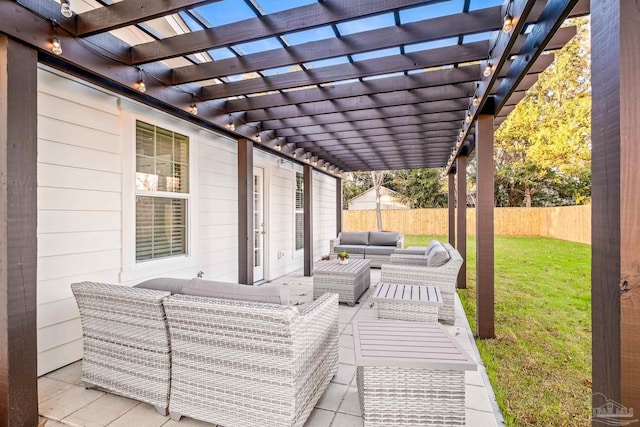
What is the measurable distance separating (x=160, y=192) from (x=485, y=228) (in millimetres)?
3807

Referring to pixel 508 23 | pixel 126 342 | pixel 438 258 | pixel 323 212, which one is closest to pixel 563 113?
pixel 323 212

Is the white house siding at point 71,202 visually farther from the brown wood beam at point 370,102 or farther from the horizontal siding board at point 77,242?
the brown wood beam at point 370,102

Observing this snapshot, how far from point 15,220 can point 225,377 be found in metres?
1.62

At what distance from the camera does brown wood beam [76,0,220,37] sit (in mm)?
1998

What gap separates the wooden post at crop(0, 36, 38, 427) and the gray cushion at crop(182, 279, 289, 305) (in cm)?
95

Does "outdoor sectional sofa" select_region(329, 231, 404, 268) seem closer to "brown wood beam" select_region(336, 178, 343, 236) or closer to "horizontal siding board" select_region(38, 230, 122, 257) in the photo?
"brown wood beam" select_region(336, 178, 343, 236)

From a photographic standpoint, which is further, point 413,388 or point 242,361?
point 242,361

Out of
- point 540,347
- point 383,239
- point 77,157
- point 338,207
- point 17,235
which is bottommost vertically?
point 540,347

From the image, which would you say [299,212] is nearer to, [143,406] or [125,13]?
[143,406]

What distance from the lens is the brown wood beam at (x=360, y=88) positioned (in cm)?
311

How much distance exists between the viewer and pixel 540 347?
3.28m

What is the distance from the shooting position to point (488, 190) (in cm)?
354

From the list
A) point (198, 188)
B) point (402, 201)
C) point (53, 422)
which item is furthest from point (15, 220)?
point (402, 201)

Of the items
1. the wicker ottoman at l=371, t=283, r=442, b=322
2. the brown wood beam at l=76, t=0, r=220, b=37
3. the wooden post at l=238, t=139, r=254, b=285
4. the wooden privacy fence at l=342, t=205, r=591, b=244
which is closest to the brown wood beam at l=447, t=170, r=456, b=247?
the wicker ottoman at l=371, t=283, r=442, b=322
